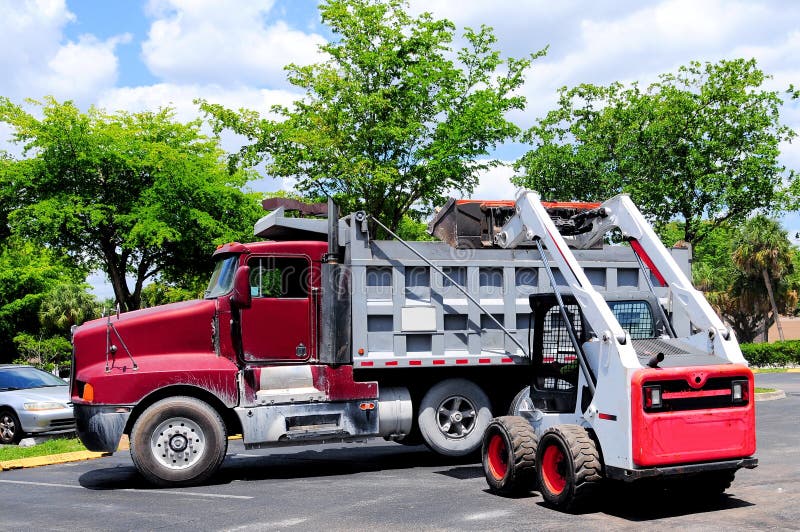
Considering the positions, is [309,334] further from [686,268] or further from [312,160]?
[312,160]

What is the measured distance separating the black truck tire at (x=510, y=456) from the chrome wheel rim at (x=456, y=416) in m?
2.14

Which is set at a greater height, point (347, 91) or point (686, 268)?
point (347, 91)

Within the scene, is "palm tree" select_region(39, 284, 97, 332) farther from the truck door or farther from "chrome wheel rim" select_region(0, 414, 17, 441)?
the truck door

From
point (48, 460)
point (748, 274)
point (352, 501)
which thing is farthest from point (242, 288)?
point (748, 274)

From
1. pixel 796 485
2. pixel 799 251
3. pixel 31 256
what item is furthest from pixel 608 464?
pixel 799 251

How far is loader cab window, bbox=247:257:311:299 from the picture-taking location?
10547mm

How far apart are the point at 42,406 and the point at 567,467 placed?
A: 10.8 m

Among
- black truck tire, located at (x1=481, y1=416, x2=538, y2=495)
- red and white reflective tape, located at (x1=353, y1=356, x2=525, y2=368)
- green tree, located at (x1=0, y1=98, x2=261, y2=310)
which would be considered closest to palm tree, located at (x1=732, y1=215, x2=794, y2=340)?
green tree, located at (x1=0, y1=98, x2=261, y2=310)

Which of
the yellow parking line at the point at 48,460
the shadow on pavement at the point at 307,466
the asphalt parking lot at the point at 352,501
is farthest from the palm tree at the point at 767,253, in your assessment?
the yellow parking line at the point at 48,460

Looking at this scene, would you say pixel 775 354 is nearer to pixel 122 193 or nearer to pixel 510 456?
pixel 122 193

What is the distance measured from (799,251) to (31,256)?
46264mm

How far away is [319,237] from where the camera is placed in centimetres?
1123

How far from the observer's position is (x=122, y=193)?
87.9ft

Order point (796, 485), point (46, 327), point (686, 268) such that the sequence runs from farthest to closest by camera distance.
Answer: point (46, 327), point (686, 268), point (796, 485)
